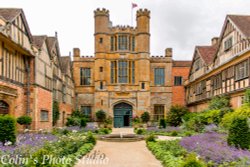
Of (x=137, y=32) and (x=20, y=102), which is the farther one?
(x=137, y=32)

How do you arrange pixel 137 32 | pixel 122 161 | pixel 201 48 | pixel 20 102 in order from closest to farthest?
pixel 122 161, pixel 20 102, pixel 201 48, pixel 137 32

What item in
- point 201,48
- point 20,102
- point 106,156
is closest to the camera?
point 106,156

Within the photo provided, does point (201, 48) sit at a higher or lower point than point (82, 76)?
higher

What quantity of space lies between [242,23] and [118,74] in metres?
20.0

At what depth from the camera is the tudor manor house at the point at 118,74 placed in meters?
23.8

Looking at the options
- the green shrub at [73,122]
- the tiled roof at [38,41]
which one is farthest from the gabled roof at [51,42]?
the green shrub at [73,122]

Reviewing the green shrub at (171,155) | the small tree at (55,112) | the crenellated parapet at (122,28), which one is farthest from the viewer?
the crenellated parapet at (122,28)

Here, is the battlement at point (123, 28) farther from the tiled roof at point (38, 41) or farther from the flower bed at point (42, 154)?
the flower bed at point (42, 154)

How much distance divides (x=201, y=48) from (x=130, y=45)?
389 inches

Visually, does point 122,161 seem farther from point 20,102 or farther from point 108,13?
A: point 108,13

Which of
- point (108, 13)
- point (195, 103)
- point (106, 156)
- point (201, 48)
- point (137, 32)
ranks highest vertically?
point (108, 13)

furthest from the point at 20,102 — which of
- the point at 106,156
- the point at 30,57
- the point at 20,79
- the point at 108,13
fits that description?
the point at 108,13

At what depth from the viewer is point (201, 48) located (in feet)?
122

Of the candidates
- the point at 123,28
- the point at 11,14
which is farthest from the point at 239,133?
the point at 123,28
